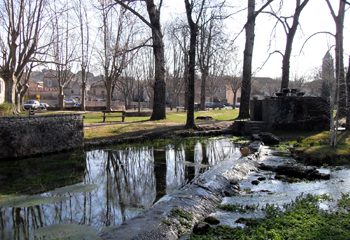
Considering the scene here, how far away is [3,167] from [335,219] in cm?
1022

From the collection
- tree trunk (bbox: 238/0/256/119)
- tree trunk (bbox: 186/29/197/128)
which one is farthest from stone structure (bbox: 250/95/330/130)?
tree trunk (bbox: 238/0/256/119)

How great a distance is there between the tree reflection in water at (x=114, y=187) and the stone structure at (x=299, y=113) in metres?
6.46

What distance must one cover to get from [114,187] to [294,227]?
5497 mm

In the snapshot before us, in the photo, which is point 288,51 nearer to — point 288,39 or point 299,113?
point 288,39

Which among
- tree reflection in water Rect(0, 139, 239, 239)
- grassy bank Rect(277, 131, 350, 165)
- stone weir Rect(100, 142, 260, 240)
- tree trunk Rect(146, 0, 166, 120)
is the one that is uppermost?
tree trunk Rect(146, 0, 166, 120)

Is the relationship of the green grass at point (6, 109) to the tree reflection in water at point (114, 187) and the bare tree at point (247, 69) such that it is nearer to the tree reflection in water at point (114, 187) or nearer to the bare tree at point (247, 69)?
the tree reflection in water at point (114, 187)

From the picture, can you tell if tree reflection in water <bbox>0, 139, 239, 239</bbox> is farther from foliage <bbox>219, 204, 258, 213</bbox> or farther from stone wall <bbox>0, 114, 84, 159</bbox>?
foliage <bbox>219, 204, 258, 213</bbox>

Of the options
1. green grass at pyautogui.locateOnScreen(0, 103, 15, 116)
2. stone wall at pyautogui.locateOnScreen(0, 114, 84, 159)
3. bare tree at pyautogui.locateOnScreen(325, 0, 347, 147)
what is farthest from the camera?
green grass at pyautogui.locateOnScreen(0, 103, 15, 116)

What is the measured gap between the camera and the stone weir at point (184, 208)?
7364 millimetres

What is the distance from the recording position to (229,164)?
549 inches

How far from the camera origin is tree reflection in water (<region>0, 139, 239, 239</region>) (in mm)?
8680

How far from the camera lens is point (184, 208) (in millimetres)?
8914

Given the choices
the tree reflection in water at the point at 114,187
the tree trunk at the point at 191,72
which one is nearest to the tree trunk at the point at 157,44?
the tree trunk at the point at 191,72

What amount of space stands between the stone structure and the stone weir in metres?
11.9
